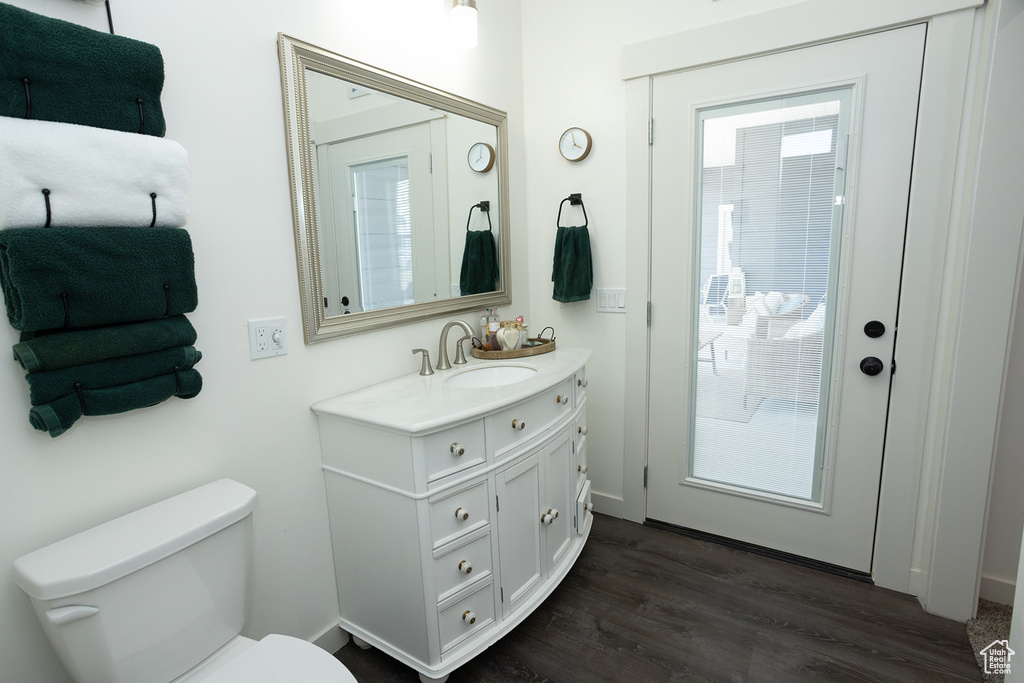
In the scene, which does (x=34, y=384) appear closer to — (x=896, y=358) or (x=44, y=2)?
(x=44, y=2)

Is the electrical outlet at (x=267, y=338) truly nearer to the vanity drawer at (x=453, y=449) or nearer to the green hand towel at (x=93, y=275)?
the green hand towel at (x=93, y=275)

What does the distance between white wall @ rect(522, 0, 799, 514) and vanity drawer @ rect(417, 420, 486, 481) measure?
1.13 metres

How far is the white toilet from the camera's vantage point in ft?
3.28

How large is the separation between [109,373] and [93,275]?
0.69 ft

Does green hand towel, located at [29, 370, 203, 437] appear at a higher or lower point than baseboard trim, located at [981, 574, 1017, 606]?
higher

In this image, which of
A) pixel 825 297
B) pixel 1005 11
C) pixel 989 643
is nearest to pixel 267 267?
pixel 825 297

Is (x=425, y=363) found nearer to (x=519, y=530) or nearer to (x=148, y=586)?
(x=519, y=530)

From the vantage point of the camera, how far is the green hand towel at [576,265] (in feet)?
7.78

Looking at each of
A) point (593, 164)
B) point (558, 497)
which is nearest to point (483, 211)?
point (593, 164)

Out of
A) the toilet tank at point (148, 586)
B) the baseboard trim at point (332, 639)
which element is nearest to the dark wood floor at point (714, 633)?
the baseboard trim at point (332, 639)

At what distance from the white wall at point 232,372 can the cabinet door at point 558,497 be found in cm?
69

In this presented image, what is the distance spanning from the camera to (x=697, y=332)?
2.26 metres
